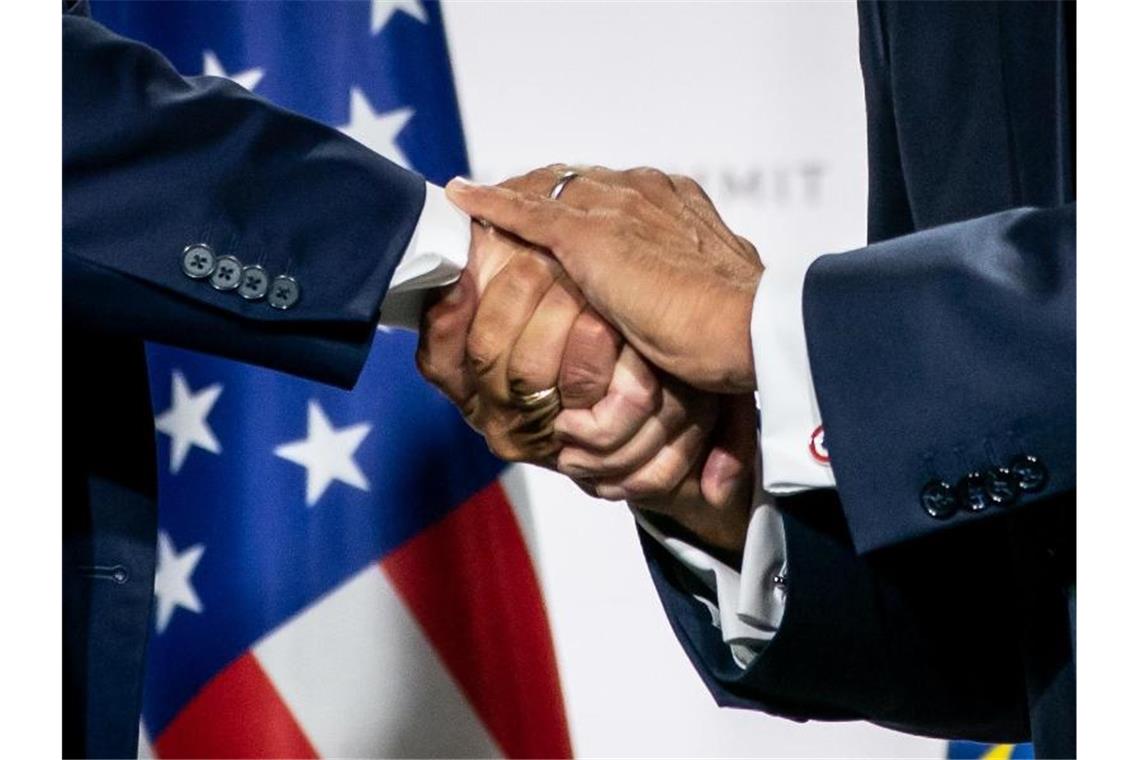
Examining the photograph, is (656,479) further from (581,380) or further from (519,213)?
(519,213)

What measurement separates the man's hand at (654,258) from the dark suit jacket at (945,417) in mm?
111

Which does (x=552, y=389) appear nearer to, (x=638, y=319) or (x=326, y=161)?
(x=638, y=319)

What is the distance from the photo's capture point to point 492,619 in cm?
147

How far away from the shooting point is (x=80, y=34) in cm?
90

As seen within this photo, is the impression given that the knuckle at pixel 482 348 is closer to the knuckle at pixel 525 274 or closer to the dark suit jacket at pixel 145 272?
the knuckle at pixel 525 274

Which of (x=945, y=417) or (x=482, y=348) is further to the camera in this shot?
(x=482, y=348)

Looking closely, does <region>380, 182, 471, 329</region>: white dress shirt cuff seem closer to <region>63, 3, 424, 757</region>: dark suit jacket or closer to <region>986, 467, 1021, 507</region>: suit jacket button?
<region>63, 3, 424, 757</region>: dark suit jacket

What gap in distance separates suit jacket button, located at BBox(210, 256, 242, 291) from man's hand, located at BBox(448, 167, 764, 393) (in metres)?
0.23

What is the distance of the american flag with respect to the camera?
57.2 inches

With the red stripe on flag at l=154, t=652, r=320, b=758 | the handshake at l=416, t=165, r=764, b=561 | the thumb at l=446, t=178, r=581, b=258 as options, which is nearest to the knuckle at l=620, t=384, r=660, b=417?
the handshake at l=416, t=165, r=764, b=561

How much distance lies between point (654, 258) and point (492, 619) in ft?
1.75

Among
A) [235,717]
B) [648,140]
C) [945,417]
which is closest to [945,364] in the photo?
[945,417]

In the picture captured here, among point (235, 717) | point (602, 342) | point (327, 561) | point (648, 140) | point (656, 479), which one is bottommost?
point (235, 717)

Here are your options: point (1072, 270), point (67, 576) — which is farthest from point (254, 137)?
point (1072, 270)
